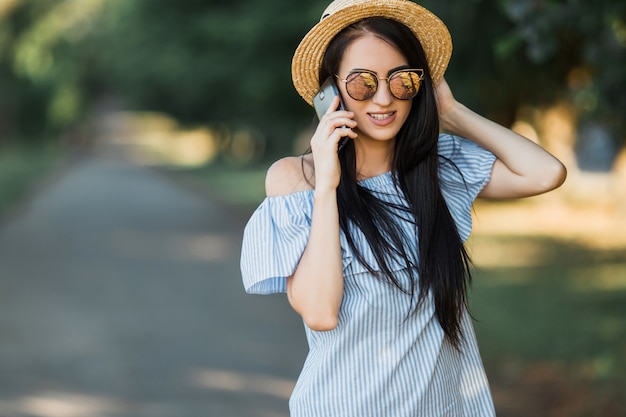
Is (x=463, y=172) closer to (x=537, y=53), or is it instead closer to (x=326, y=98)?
(x=326, y=98)

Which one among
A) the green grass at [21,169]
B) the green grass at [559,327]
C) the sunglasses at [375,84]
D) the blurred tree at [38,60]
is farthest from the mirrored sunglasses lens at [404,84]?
the blurred tree at [38,60]

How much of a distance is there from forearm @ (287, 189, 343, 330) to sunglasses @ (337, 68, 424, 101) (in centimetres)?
26

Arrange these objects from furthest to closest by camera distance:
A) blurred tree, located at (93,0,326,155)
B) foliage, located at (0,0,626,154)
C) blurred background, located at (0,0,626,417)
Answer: blurred tree, located at (93,0,326,155) → blurred background, located at (0,0,626,417) → foliage, located at (0,0,626,154)

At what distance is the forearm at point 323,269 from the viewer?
216cm

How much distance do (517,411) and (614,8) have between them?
268cm

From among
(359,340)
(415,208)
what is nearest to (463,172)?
(415,208)

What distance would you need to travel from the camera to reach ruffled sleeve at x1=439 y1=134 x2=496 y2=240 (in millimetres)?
2486

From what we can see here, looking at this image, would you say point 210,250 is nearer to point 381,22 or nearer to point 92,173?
point 381,22

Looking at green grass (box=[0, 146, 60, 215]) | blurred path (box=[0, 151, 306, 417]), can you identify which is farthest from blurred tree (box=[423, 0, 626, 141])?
green grass (box=[0, 146, 60, 215])

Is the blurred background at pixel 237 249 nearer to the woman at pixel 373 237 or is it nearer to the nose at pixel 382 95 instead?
the woman at pixel 373 237

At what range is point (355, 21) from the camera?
2.33 meters

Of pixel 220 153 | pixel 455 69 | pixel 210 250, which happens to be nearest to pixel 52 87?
pixel 220 153

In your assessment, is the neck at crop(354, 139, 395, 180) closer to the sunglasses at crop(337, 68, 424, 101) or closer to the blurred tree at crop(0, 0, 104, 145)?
the sunglasses at crop(337, 68, 424, 101)

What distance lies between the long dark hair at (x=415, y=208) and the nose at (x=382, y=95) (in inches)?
4.5
